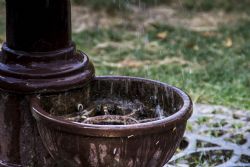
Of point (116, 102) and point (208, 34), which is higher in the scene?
point (116, 102)

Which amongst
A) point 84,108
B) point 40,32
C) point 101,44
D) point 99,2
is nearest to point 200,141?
point 84,108

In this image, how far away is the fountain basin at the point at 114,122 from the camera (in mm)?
2344

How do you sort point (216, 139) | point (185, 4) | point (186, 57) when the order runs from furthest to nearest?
1. point (185, 4)
2. point (186, 57)
3. point (216, 139)

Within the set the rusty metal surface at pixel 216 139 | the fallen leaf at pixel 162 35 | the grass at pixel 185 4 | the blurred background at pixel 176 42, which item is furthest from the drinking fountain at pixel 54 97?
the grass at pixel 185 4

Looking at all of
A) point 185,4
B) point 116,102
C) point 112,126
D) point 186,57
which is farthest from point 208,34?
point 112,126

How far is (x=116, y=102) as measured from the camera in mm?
2924

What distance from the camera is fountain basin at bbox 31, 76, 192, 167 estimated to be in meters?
2.34

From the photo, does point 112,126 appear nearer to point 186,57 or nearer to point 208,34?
point 186,57

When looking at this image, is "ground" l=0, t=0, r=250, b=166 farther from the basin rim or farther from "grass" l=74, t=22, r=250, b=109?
the basin rim

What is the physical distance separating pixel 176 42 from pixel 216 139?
237 centimetres

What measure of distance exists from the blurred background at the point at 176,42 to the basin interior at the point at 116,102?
1.68m

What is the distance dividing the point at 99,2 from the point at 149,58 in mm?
1654

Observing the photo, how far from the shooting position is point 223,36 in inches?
245

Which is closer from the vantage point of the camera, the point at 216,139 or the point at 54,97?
the point at 54,97
